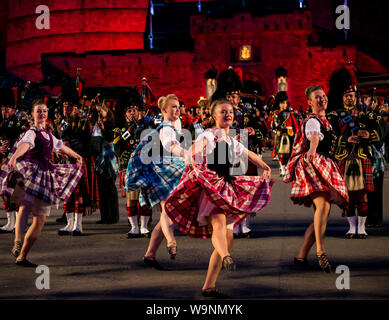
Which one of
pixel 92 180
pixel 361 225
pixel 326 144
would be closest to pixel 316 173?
pixel 326 144

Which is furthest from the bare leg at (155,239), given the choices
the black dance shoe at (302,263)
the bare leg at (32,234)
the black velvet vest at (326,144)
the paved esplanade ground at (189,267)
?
the black velvet vest at (326,144)

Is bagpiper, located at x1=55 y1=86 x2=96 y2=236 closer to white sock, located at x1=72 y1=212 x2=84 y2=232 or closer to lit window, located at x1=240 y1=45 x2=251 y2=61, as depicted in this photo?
white sock, located at x1=72 y1=212 x2=84 y2=232

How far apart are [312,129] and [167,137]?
5.26ft

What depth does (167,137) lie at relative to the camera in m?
7.68

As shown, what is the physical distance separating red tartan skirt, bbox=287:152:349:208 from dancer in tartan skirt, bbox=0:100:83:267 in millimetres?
2628

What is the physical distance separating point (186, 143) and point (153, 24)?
44.2 meters

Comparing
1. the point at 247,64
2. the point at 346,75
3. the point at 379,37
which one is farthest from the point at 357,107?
the point at 379,37

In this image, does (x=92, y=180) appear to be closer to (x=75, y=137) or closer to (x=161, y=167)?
(x=75, y=137)

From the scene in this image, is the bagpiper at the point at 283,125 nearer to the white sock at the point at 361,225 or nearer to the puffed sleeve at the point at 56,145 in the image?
the white sock at the point at 361,225

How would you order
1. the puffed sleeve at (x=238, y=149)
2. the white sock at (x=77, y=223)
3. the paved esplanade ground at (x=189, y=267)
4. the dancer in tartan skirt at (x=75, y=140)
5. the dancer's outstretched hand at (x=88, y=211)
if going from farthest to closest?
the dancer's outstretched hand at (x=88, y=211) → the dancer in tartan skirt at (x=75, y=140) → the white sock at (x=77, y=223) → the puffed sleeve at (x=238, y=149) → the paved esplanade ground at (x=189, y=267)

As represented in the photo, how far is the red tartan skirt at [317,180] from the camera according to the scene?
279 inches

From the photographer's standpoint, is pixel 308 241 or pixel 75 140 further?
pixel 75 140

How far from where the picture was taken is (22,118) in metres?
10.9
